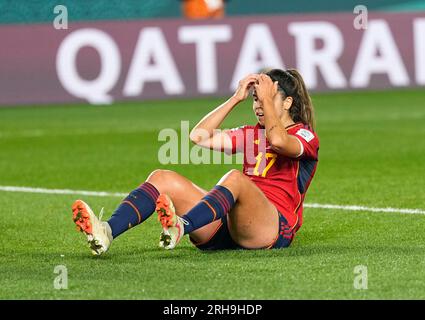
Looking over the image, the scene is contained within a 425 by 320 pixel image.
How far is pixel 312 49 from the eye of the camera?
A: 18.9 metres

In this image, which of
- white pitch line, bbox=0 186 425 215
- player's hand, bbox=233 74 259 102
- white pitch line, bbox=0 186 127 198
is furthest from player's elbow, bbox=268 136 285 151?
white pitch line, bbox=0 186 127 198

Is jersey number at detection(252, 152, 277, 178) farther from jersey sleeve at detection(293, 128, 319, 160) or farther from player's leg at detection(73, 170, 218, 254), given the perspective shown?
player's leg at detection(73, 170, 218, 254)

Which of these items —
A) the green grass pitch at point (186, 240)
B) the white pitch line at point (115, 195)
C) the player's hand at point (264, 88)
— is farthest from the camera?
the white pitch line at point (115, 195)

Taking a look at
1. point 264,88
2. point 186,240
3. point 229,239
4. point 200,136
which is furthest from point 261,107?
point 186,240

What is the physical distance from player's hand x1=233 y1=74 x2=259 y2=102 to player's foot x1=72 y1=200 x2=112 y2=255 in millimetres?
1158

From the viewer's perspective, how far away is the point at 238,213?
22.5 ft

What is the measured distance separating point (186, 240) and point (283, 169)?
1019 mm

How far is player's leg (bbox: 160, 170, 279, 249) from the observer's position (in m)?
6.70

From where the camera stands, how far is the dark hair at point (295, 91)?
719 cm

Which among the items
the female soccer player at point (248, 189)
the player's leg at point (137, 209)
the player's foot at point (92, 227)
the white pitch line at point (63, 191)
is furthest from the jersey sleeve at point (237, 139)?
the white pitch line at point (63, 191)

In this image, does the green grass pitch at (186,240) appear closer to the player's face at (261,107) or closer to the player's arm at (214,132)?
the player's arm at (214,132)
